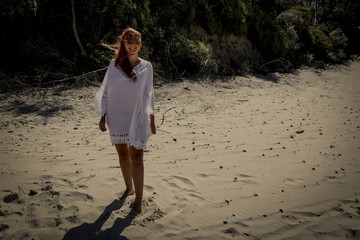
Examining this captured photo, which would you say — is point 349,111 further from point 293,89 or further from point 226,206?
point 226,206

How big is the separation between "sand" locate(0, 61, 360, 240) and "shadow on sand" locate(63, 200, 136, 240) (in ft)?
0.04

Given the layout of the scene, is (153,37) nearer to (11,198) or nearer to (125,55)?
(125,55)

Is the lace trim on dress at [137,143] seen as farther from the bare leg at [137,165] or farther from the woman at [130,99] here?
the bare leg at [137,165]

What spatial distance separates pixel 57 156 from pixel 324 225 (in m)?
3.79

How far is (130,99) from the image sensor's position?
7.39 ft

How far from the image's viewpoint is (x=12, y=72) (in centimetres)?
748

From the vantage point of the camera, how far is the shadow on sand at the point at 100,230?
2.16 metres

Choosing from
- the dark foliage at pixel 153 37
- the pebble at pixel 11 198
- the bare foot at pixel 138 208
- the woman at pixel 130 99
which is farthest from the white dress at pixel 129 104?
the dark foliage at pixel 153 37


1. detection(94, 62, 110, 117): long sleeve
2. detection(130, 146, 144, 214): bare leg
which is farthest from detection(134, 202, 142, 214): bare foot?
detection(94, 62, 110, 117): long sleeve

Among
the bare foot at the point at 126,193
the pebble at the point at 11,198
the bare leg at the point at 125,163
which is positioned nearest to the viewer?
the bare leg at the point at 125,163

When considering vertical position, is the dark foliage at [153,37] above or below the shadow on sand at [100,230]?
above

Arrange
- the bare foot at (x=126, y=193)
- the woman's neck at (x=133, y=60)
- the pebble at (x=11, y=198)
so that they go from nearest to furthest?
the woman's neck at (x=133, y=60), the pebble at (x=11, y=198), the bare foot at (x=126, y=193)

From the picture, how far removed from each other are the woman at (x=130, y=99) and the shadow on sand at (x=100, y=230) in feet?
1.43

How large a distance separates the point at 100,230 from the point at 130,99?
4.47ft
